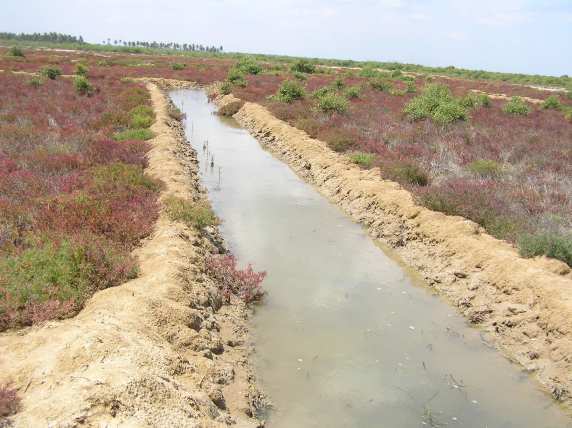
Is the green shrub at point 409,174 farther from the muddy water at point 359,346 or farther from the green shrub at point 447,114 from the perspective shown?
the green shrub at point 447,114

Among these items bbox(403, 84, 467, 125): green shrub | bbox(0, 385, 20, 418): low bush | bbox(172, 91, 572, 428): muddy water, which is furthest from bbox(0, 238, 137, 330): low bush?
bbox(403, 84, 467, 125): green shrub

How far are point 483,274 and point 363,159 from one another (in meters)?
8.32

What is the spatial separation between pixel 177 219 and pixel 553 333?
Result: 7476 millimetres

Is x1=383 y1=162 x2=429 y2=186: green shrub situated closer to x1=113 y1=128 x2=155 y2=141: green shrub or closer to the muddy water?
the muddy water

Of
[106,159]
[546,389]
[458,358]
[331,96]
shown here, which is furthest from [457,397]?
[331,96]

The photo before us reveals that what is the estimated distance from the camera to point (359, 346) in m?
6.99

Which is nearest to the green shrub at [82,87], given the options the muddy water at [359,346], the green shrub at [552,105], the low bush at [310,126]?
the low bush at [310,126]

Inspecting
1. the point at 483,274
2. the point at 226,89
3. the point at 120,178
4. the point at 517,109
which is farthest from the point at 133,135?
the point at 517,109

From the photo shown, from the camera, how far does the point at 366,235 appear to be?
11.8 metres

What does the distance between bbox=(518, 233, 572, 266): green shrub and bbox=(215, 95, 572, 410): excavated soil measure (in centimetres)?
25

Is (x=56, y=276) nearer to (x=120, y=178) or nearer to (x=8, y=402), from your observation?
(x=8, y=402)

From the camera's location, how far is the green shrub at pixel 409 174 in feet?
46.2

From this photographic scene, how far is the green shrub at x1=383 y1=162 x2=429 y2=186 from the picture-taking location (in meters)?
14.1

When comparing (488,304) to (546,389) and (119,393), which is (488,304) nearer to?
(546,389)
